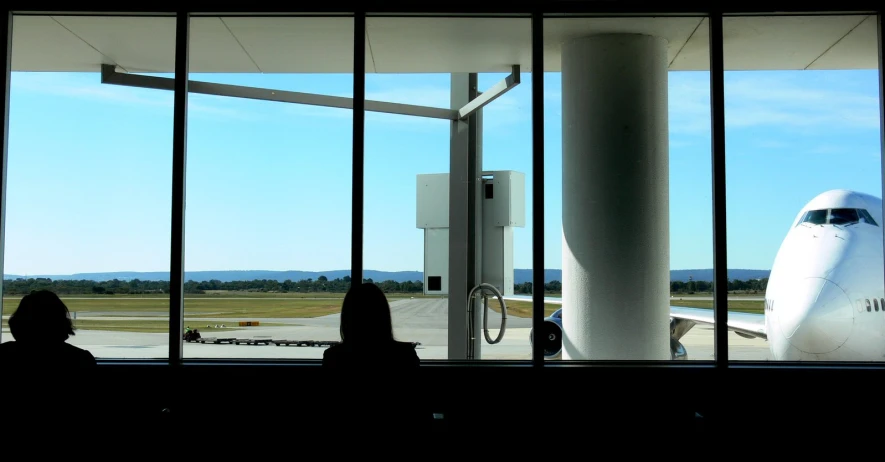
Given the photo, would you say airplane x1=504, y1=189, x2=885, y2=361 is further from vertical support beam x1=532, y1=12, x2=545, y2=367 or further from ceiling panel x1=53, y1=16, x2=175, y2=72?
ceiling panel x1=53, y1=16, x2=175, y2=72

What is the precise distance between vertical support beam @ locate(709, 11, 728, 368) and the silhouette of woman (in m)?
2.46

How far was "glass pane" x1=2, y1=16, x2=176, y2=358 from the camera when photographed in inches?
170

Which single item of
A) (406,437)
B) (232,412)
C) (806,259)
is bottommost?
(232,412)

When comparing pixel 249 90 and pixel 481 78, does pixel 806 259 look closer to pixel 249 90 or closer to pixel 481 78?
pixel 481 78

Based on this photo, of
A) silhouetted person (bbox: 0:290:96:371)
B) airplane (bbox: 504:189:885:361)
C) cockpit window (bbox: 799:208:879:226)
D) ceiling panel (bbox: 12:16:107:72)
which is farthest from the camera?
cockpit window (bbox: 799:208:879:226)

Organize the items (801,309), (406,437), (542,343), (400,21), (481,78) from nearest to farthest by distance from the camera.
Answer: (406,437)
(542,343)
(400,21)
(481,78)
(801,309)

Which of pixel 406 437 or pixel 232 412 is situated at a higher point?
pixel 406 437

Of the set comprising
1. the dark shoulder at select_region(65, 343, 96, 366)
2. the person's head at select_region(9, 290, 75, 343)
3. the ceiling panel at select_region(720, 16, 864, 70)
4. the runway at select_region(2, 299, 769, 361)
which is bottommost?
the runway at select_region(2, 299, 769, 361)

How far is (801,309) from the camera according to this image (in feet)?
18.4

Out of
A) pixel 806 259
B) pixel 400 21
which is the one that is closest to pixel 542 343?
pixel 400 21

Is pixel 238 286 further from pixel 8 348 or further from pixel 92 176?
pixel 8 348

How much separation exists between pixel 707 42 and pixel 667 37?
0.81 ft

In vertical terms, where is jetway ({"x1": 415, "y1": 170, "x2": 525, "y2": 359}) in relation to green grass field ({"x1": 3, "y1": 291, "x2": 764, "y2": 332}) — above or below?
above

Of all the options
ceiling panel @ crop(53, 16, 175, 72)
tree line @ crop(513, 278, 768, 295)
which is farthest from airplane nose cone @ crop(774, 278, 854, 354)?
ceiling panel @ crop(53, 16, 175, 72)
